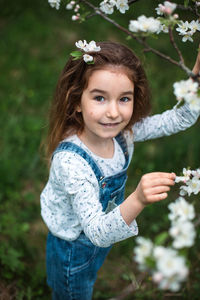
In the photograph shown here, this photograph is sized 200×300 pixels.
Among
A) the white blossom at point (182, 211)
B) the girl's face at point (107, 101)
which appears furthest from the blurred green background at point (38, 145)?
the white blossom at point (182, 211)

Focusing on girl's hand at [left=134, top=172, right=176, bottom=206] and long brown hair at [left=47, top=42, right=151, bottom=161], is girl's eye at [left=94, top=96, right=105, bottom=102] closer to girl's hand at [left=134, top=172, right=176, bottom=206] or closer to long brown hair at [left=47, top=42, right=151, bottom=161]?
long brown hair at [left=47, top=42, right=151, bottom=161]

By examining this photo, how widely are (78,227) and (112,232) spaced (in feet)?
1.63

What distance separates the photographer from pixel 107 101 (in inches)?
64.7

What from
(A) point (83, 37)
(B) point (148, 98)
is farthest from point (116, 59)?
(A) point (83, 37)

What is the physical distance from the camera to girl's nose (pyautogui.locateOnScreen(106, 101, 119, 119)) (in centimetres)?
161

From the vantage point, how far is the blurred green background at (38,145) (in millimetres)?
2500

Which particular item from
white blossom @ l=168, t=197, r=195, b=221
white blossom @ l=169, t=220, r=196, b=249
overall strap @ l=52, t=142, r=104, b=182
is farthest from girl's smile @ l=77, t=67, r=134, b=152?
white blossom @ l=169, t=220, r=196, b=249

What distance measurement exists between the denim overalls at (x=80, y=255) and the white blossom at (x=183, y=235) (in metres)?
0.84

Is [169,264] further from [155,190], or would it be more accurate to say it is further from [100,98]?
[100,98]

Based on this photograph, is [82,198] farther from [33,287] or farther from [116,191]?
[33,287]

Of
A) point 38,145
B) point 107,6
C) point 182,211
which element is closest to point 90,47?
point 107,6

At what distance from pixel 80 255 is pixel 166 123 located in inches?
31.5

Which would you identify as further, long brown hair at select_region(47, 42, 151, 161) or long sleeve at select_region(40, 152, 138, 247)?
long brown hair at select_region(47, 42, 151, 161)

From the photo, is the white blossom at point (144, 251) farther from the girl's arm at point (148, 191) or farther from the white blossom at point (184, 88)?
the white blossom at point (184, 88)
